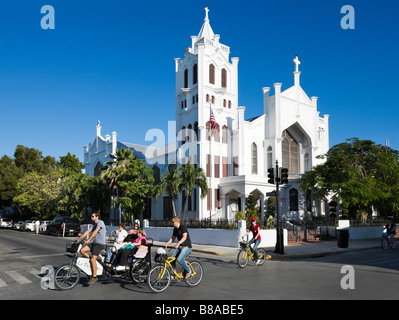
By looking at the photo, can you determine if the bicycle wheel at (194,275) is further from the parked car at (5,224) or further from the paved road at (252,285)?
the parked car at (5,224)

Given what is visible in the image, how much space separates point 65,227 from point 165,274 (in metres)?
26.1

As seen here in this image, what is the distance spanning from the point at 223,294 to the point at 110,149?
142 ft

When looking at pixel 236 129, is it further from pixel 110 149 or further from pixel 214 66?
pixel 110 149

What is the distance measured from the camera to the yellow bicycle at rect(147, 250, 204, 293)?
8625mm

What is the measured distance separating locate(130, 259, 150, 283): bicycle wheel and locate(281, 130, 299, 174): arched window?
3252 cm

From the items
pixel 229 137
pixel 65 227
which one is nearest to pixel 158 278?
pixel 65 227

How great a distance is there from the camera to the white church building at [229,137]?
36219 mm

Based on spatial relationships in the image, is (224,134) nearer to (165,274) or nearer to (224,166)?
(224,166)

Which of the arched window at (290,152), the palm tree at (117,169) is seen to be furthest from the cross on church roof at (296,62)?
the palm tree at (117,169)

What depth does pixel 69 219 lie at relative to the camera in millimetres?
33938

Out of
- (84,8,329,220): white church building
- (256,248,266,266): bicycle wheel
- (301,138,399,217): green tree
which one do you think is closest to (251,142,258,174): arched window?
(84,8,329,220): white church building
